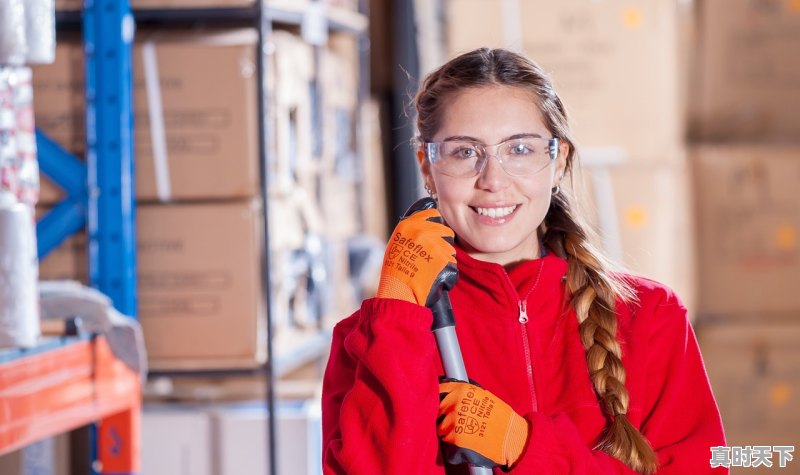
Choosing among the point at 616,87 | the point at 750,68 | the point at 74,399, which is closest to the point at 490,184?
the point at 74,399

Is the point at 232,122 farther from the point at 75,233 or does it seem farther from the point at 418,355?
the point at 418,355

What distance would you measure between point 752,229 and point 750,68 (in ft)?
2.04

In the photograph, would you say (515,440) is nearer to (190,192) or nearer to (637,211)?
(190,192)

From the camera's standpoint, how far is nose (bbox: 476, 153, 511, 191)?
5.93ft

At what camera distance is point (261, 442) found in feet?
10.5

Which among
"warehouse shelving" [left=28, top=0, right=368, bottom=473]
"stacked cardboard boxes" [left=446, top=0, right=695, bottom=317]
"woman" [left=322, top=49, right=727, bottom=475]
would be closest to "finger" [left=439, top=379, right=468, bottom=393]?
"woman" [left=322, top=49, right=727, bottom=475]

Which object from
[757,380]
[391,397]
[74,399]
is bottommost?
[757,380]

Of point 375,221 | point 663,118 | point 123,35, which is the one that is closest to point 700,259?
point 663,118

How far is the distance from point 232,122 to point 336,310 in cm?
103

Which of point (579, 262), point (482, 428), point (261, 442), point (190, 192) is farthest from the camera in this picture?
point (261, 442)

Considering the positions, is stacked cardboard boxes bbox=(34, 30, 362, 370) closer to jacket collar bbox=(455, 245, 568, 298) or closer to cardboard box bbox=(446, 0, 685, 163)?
cardboard box bbox=(446, 0, 685, 163)

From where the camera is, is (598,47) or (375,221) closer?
(598,47)

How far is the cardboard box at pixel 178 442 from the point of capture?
323 centimetres

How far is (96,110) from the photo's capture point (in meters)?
3.01
